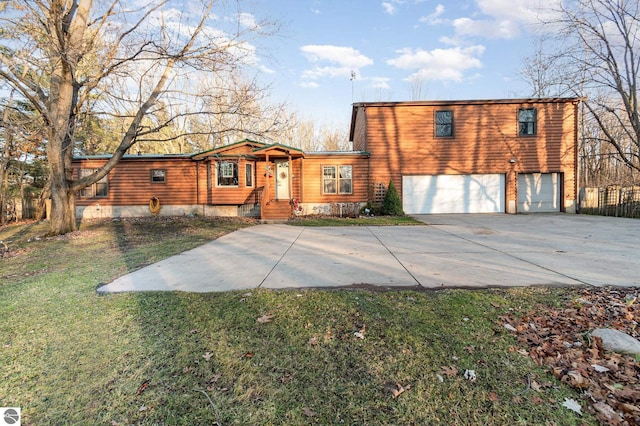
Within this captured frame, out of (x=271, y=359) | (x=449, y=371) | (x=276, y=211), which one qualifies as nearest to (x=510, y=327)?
(x=449, y=371)

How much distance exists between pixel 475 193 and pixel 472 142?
8.83 feet

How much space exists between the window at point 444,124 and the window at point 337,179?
515 centimetres

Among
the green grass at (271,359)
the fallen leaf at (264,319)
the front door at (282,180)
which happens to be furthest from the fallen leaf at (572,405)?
the front door at (282,180)

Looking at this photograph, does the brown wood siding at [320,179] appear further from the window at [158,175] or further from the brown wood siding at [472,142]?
the window at [158,175]

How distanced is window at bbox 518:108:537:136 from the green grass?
49.0 ft

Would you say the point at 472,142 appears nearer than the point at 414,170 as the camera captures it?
Yes

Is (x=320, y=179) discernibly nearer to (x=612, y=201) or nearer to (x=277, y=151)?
(x=277, y=151)

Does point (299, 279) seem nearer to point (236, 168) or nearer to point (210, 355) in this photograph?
point (210, 355)

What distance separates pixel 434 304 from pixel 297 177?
42.4 ft

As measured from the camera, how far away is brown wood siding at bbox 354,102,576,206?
1532cm

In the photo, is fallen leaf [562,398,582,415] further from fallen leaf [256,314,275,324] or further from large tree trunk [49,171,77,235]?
large tree trunk [49,171,77,235]

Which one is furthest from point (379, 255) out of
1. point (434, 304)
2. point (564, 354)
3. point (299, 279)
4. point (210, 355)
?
point (210, 355)

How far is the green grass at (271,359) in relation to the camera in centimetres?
191

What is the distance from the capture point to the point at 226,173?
1484 cm
